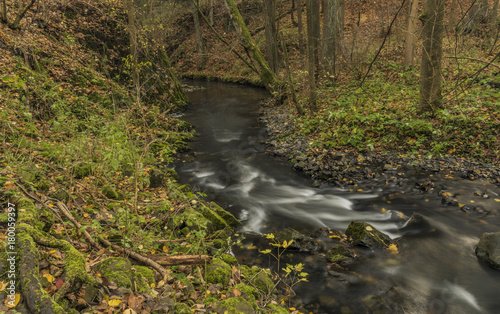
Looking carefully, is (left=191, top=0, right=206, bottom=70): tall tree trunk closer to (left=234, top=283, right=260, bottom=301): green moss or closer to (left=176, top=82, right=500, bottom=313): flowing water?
(left=176, top=82, right=500, bottom=313): flowing water

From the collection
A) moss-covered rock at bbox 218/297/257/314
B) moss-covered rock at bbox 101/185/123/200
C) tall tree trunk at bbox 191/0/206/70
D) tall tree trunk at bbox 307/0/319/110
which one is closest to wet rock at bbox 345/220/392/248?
moss-covered rock at bbox 218/297/257/314

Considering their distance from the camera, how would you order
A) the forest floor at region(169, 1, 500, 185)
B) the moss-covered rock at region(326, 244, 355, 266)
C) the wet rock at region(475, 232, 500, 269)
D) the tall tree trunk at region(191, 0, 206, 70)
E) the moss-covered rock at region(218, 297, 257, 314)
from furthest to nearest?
1. the tall tree trunk at region(191, 0, 206, 70)
2. the forest floor at region(169, 1, 500, 185)
3. the moss-covered rock at region(326, 244, 355, 266)
4. the wet rock at region(475, 232, 500, 269)
5. the moss-covered rock at region(218, 297, 257, 314)

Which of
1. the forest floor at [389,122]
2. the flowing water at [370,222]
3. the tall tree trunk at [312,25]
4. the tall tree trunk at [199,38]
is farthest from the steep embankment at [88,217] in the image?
the tall tree trunk at [199,38]

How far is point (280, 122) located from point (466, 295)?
31.1 feet

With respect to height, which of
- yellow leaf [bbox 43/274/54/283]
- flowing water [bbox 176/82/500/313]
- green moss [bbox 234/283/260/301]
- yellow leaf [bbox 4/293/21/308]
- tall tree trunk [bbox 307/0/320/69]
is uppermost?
tall tree trunk [bbox 307/0/320/69]

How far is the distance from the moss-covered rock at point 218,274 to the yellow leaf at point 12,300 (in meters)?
1.99

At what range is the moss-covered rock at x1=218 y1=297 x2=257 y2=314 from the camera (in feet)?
9.98

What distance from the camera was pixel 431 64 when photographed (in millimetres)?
7855

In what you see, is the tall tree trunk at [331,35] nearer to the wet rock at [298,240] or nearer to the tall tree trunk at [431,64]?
the tall tree trunk at [431,64]

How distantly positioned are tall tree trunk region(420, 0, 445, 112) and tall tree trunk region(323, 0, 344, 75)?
5532mm

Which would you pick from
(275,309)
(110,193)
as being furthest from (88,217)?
(275,309)

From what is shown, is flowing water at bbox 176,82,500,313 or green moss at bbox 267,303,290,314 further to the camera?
flowing water at bbox 176,82,500,313

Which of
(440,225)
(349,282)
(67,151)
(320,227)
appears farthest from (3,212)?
(440,225)

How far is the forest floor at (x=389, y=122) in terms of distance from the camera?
25.7ft
